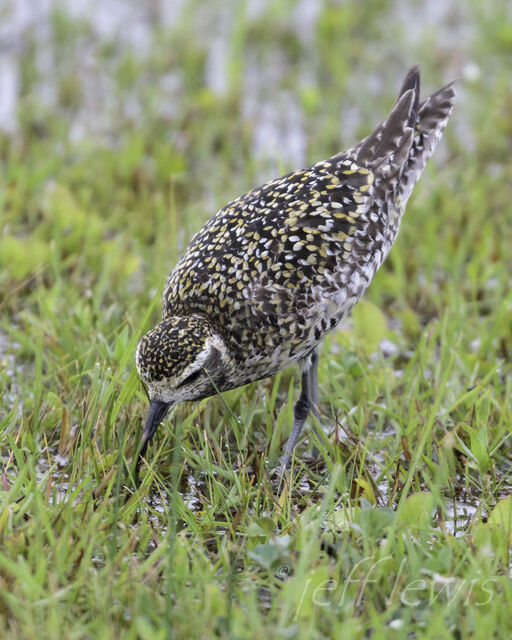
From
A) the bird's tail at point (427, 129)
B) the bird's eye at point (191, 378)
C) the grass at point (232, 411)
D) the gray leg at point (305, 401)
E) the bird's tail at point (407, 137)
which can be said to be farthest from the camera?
the bird's tail at point (427, 129)

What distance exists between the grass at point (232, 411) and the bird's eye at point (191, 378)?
28cm

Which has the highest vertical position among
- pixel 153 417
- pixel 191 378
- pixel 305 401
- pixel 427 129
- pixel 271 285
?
pixel 427 129

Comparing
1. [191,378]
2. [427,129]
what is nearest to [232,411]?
[191,378]

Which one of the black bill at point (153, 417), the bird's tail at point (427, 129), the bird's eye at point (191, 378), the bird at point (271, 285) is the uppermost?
the bird's tail at point (427, 129)

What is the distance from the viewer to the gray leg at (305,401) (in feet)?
17.8

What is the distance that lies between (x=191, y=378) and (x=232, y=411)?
71 centimetres

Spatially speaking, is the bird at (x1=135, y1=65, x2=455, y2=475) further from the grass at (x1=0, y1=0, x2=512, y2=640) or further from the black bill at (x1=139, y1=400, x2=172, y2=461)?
the grass at (x1=0, y1=0, x2=512, y2=640)

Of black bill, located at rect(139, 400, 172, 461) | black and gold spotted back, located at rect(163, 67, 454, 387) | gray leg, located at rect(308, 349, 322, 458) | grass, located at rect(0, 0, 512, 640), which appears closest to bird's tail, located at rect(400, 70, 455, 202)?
black and gold spotted back, located at rect(163, 67, 454, 387)

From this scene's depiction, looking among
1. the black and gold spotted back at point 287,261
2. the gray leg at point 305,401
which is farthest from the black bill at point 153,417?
the gray leg at point 305,401

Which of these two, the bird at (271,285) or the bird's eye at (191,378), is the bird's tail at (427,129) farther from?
the bird's eye at (191,378)

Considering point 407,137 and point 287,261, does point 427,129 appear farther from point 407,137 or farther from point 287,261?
point 287,261

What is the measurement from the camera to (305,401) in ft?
18.5

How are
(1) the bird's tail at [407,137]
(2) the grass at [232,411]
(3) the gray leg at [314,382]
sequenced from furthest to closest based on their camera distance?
(1) the bird's tail at [407,137] → (3) the gray leg at [314,382] → (2) the grass at [232,411]

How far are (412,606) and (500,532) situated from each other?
60cm
